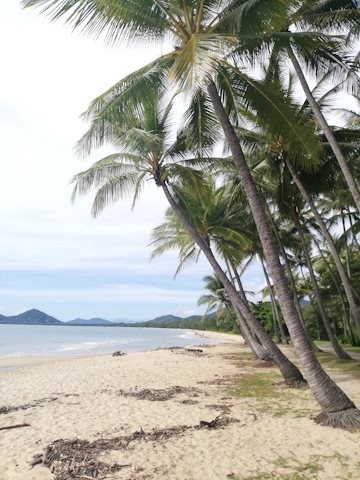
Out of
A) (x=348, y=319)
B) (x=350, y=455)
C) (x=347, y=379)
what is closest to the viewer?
(x=350, y=455)

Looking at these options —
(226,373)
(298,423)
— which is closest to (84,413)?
(298,423)

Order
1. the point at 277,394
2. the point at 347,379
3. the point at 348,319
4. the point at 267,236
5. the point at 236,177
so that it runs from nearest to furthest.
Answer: the point at 267,236 → the point at 277,394 → the point at 347,379 → the point at 236,177 → the point at 348,319

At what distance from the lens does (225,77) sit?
760cm

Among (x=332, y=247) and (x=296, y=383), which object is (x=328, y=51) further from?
(x=296, y=383)

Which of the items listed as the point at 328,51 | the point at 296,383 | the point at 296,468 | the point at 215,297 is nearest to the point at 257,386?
the point at 296,383

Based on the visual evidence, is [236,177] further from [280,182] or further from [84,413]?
[84,413]

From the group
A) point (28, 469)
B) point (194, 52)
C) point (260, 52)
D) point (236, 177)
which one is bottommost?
point (28, 469)

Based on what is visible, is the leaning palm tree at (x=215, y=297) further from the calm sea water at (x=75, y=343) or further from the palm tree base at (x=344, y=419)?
the palm tree base at (x=344, y=419)

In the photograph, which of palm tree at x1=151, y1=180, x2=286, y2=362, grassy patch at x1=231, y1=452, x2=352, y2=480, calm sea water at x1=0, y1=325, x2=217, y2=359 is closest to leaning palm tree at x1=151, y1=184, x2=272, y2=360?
palm tree at x1=151, y1=180, x2=286, y2=362

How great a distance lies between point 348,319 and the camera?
26.8 m

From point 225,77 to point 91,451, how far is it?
7.07 m

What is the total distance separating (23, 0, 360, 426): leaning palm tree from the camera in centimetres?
559

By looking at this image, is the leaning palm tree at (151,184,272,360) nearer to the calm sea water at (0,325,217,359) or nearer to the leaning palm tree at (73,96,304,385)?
the leaning palm tree at (73,96,304,385)

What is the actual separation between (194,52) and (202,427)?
5488mm
